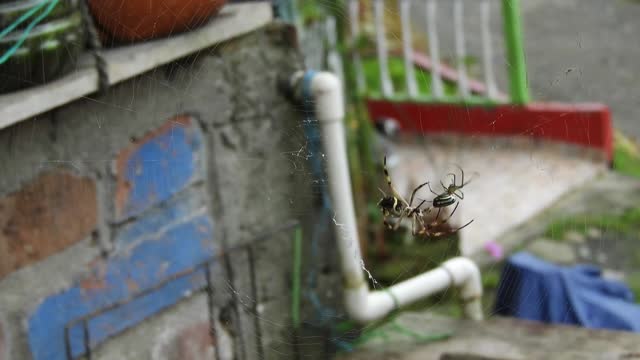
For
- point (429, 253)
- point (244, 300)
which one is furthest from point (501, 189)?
point (244, 300)

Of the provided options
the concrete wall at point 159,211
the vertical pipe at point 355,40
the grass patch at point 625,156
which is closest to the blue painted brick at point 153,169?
the concrete wall at point 159,211

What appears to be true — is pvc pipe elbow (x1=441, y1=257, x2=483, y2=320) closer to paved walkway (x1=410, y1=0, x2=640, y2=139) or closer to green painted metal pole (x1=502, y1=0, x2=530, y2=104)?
green painted metal pole (x1=502, y1=0, x2=530, y2=104)

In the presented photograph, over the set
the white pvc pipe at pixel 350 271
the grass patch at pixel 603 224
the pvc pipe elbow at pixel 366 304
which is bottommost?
the grass patch at pixel 603 224

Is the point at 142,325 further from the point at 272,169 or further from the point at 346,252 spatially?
the point at 346,252

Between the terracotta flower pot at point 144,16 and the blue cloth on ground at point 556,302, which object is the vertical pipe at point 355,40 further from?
the terracotta flower pot at point 144,16

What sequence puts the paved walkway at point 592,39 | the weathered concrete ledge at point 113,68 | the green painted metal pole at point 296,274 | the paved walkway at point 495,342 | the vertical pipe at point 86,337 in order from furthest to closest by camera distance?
1. the paved walkway at point 592,39
2. the green painted metal pole at point 296,274
3. the paved walkway at point 495,342
4. the vertical pipe at point 86,337
5. the weathered concrete ledge at point 113,68

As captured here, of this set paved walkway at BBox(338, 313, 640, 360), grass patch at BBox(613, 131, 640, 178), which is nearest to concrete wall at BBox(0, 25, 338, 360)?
paved walkway at BBox(338, 313, 640, 360)
